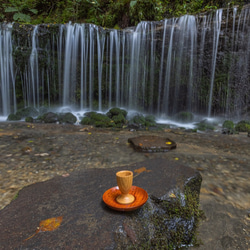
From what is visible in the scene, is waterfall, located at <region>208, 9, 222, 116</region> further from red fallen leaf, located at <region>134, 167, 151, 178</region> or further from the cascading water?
red fallen leaf, located at <region>134, 167, 151, 178</region>

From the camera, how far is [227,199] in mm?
2301

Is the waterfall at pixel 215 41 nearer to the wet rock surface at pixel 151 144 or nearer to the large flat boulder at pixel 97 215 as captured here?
the wet rock surface at pixel 151 144

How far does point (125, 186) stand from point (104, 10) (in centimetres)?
1325

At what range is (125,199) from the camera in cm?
149

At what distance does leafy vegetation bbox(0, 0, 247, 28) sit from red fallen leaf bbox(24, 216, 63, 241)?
10447mm

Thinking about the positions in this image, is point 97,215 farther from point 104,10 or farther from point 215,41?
point 104,10

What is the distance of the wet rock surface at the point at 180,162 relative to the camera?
1.88 metres

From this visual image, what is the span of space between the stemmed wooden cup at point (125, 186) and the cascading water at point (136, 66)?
8.70 meters

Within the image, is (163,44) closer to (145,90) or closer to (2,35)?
(145,90)

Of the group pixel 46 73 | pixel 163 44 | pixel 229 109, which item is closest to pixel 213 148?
pixel 229 109

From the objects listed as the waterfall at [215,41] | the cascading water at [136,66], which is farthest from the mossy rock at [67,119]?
the waterfall at [215,41]

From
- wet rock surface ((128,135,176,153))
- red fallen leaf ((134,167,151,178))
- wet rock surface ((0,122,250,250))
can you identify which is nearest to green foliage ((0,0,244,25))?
wet rock surface ((0,122,250,250))

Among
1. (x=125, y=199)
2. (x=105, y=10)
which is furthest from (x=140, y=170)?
(x=105, y=10)

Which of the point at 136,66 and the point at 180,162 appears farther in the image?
the point at 136,66
